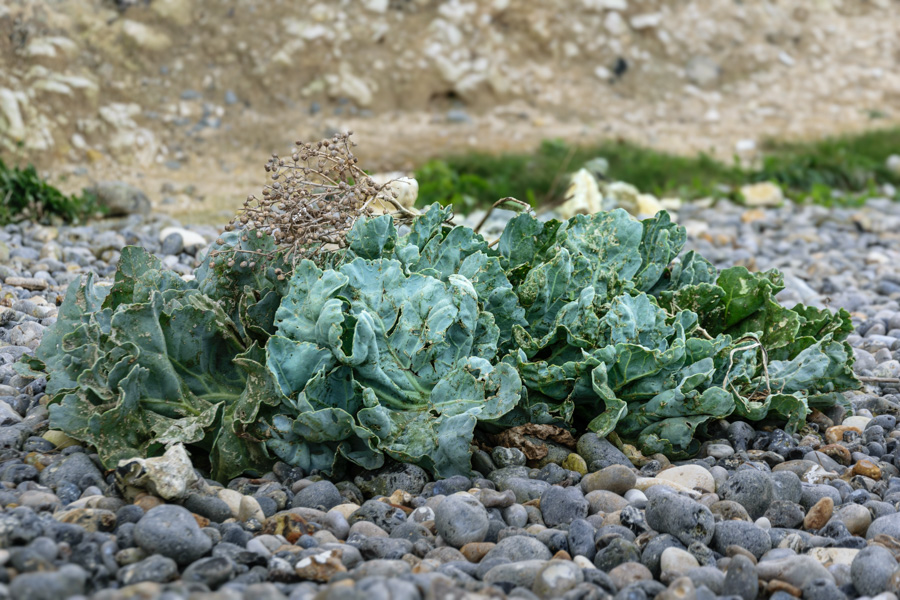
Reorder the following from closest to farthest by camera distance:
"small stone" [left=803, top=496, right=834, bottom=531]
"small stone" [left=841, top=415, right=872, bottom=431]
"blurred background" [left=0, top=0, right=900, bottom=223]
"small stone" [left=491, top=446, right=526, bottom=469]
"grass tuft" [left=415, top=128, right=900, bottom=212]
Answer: "small stone" [left=803, top=496, right=834, bottom=531], "small stone" [left=491, top=446, right=526, bottom=469], "small stone" [left=841, top=415, right=872, bottom=431], "grass tuft" [left=415, top=128, right=900, bottom=212], "blurred background" [left=0, top=0, right=900, bottom=223]

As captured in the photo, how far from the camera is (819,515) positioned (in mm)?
2514

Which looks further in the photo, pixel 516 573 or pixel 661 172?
pixel 661 172

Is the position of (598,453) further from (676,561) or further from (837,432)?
(837,432)

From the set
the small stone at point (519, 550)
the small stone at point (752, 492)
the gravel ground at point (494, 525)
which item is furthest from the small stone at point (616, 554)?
the small stone at point (752, 492)

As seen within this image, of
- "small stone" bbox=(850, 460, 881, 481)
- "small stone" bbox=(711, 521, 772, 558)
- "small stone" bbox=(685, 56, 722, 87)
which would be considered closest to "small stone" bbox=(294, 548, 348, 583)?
"small stone" bbox=(711, 521, 772, 558)

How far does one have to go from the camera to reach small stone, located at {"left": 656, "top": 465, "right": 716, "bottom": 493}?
2.71 meters

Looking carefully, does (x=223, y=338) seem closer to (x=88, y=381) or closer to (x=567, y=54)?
(x=88, y=381)

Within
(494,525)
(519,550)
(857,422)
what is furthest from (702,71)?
(519,550)

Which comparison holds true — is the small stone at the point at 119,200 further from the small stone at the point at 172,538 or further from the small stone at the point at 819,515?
the small stone at the point at 819,515

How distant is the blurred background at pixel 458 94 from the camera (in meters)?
7.41

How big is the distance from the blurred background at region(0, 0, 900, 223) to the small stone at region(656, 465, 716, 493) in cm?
394

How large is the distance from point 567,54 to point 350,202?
772 centimetres

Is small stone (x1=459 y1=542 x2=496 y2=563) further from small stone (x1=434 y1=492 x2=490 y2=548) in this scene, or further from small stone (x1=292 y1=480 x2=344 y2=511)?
small stone (x1=292 y1=480 x2=344 y2=511)

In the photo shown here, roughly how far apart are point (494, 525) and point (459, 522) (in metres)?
0.14
